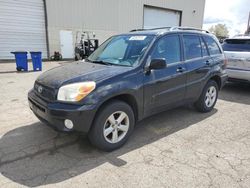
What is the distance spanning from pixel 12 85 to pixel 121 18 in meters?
13.0

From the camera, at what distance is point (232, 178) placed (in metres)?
2.66

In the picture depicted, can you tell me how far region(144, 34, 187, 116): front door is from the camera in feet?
11.5

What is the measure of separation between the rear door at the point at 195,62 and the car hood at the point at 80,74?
1528 millimetres

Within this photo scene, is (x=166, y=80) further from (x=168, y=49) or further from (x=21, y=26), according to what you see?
(x=21, y=26)

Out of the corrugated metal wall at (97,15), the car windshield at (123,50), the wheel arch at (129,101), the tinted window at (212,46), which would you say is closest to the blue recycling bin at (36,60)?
the corrugated metal wall at (97,15)

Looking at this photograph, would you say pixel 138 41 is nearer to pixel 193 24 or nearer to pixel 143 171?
pixel 143 171

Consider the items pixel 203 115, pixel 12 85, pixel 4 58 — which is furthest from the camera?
pixel 4 58

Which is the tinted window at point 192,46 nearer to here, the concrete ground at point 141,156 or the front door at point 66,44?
the concrete ground at point 141,156

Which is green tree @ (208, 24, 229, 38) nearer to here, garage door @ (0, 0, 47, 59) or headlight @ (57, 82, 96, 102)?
garage door @ (0, 0, 47, 59)

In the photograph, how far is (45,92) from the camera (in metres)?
3.09

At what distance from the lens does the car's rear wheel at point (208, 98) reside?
15.7 ft

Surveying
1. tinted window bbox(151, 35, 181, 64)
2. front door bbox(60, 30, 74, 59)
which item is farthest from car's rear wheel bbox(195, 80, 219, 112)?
front door bbox(60, 30, 74, 59)

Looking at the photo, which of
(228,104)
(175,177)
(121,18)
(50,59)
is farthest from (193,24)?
(175,177)

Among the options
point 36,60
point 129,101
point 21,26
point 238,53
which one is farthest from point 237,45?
point 21,26
